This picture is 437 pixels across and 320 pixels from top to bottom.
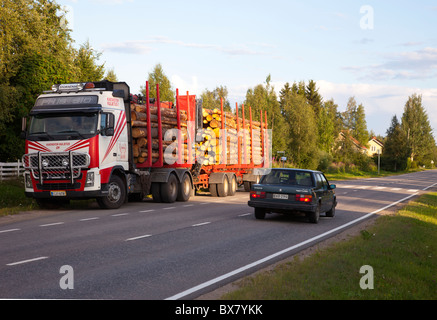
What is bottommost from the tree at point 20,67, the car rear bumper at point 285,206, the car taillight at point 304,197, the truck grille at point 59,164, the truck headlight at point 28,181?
the car rear bumper at point 285,206

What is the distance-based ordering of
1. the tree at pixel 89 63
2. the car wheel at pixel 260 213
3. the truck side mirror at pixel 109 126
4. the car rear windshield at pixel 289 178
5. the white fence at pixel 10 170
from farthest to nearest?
the tree at pixel 89 63 < the white fence at pixel 10 170 < the truck side mirror at pixel 109 126 < the car wheel at pixel 260 213 < the car rear windshield at pixel 289 178

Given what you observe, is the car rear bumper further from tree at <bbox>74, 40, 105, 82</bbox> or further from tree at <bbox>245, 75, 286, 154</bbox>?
tree at <bbox>245, 75, 286, 154</bbox>

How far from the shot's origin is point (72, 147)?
1531cm

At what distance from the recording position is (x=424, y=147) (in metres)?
123

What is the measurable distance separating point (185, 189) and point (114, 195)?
411cm

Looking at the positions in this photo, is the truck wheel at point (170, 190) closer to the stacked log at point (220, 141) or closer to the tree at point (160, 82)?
the stacked log at point (220, 141)

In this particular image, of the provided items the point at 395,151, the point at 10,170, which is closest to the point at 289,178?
the point at 10,170

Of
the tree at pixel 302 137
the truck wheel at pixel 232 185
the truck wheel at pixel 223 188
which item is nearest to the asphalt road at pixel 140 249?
the truck wheel at pixel 223 188

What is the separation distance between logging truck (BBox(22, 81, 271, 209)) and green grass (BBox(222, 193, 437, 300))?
28.9 feet

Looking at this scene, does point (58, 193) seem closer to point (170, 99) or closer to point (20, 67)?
point (20, 67)

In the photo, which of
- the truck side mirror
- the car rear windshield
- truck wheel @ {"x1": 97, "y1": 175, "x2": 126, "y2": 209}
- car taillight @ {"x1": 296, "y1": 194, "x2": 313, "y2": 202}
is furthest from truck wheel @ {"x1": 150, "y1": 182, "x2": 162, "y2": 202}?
car taillight @ {"x1": 296, "y1": 194, "x2": 313, "y2": 202}

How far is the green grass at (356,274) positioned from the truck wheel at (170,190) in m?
9.57

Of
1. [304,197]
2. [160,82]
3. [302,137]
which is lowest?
[304,197]

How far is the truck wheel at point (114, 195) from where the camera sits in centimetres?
1653
